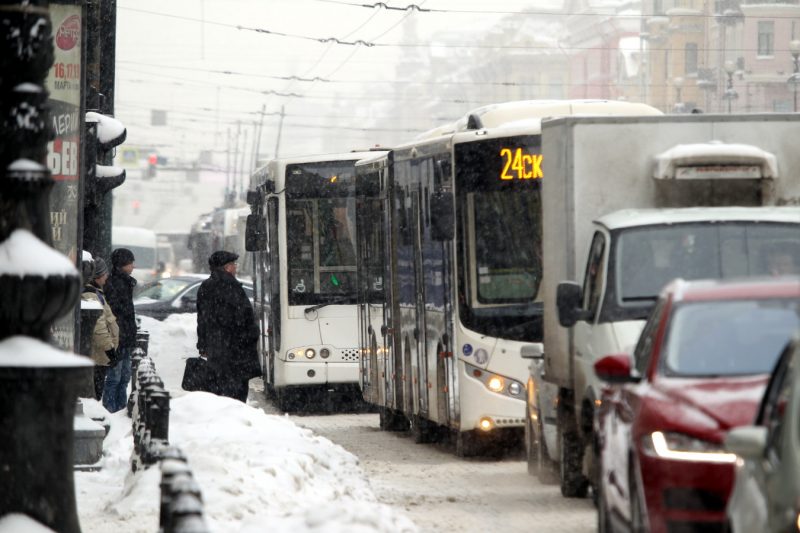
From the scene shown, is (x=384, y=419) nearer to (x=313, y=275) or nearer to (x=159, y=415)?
(x=313, y=275)

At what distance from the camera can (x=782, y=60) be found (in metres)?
96.4

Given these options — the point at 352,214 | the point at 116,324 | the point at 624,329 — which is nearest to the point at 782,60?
the point at 352,214

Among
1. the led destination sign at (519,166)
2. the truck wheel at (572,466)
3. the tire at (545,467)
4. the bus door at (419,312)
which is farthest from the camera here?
the bus door at (419,312)

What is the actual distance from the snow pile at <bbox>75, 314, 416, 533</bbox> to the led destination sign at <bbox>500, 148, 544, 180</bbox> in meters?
2.95

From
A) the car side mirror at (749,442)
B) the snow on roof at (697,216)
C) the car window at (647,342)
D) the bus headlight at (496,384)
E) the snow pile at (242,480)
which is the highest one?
the snow on roof at (697,216)

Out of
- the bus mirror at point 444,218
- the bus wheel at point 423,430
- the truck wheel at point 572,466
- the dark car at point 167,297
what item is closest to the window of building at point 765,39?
the dark car at point 167,297

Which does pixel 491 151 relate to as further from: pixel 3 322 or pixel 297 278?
pixel 3 322

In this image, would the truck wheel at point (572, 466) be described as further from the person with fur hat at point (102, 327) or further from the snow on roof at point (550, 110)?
the person with fur hat at point (102, 327)

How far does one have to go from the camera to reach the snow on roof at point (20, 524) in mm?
7363

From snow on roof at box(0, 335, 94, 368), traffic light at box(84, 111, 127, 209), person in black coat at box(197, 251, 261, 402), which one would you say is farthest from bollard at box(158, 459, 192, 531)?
person in black coat at box(197, 251, 261, 402)

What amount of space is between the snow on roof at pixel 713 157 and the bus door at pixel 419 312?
16.1 feet

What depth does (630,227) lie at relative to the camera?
11.7 meters

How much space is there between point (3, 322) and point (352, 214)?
52.4 feet

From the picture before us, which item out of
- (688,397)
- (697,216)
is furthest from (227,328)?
(688,397)
